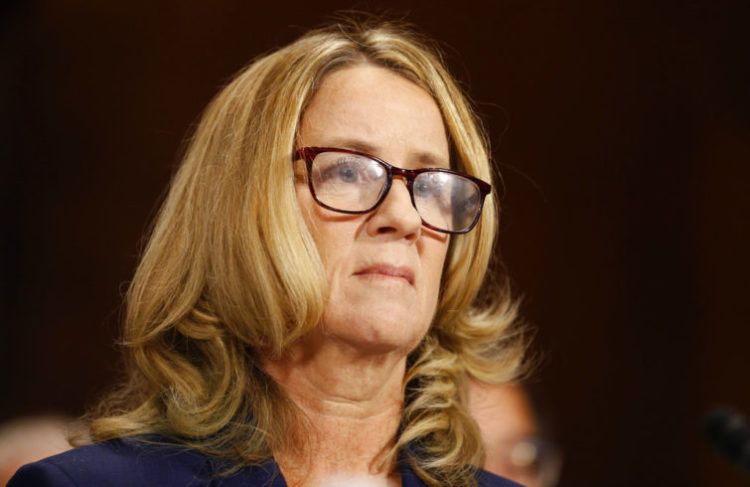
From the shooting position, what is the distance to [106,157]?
3418 millimetres

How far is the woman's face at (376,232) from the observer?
1.71 m

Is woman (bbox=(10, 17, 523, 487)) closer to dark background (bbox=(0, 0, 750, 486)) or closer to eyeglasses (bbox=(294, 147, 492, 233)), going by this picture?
eyeglasses (bbox=(294, 147, 492, 233))

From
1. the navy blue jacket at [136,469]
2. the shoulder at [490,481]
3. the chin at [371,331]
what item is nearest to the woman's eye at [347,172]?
the chin at [371,331]

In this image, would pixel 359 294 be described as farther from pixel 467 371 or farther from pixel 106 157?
pixel 106 157

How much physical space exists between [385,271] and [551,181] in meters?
2.20

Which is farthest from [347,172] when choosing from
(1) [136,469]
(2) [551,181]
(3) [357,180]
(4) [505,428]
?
(2) [551,181]

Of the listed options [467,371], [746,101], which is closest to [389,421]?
[467,371]

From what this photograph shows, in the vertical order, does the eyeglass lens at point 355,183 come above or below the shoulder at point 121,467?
above

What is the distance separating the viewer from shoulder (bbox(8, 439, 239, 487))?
156 cm

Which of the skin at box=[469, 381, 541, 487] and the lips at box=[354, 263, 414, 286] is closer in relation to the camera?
the lips at box=[354, 263, 414, 286]

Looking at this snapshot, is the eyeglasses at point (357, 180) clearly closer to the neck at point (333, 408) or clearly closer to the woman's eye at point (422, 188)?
the woman's eye at point (422, 188)

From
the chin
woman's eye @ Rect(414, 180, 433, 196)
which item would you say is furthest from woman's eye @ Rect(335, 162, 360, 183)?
the chin

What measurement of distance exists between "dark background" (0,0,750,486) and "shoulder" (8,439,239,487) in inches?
59.4

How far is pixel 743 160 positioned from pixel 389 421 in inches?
107
